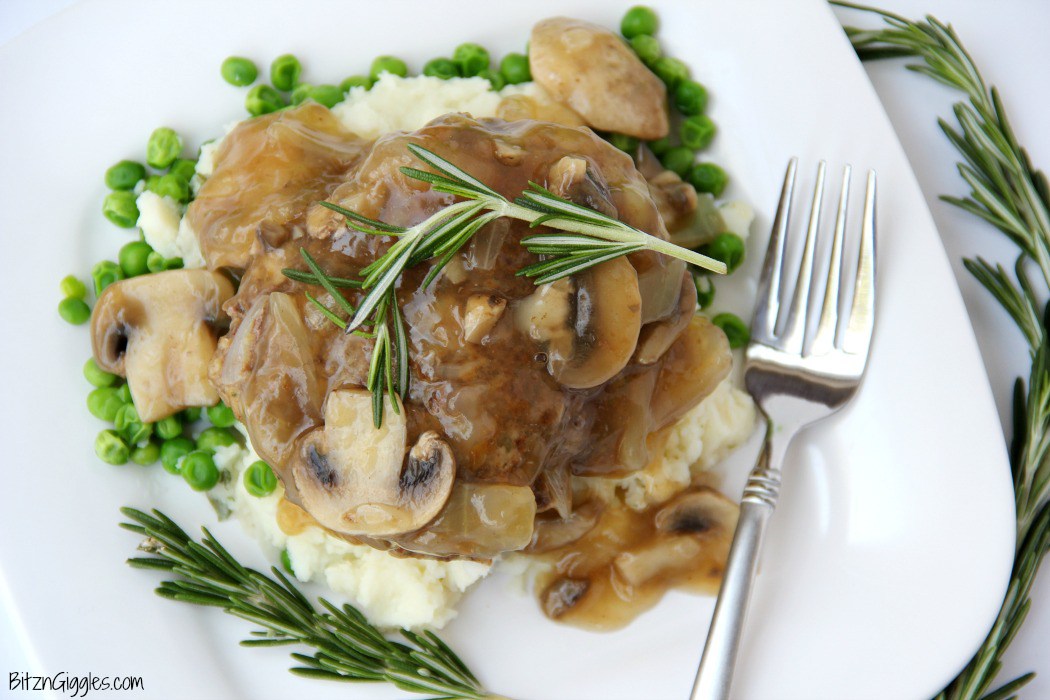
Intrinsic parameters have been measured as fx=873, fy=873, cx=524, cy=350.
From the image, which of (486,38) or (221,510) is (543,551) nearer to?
(221,510)

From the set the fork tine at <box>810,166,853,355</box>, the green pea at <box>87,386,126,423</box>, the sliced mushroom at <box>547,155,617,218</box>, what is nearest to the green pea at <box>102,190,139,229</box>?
the green pea at <box>87,386,126,423</box>

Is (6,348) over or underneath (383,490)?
over

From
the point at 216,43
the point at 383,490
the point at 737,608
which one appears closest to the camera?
the point at 383,490

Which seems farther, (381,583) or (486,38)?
(486,38)

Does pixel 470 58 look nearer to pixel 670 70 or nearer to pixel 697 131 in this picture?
pixel 670 70

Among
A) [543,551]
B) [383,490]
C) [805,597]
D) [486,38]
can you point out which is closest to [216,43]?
[486,38]

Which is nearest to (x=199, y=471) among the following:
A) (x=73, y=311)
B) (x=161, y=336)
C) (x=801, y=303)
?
(x=161, y=336)
